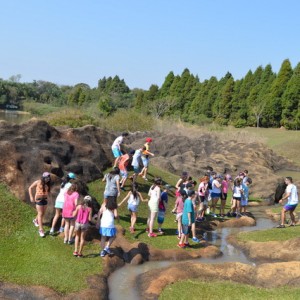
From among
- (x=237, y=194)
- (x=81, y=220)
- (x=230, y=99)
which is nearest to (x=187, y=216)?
(x=81, y=220)

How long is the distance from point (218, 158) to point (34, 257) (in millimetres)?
31134

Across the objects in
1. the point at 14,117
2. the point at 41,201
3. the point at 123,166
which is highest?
the point at 14,117

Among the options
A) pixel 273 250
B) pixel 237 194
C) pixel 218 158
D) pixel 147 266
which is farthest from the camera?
pixel 218 158

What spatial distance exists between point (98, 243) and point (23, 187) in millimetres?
4388

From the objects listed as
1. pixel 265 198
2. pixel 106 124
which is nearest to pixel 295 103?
pixel 106 124

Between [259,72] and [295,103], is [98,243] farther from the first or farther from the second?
[259,72]

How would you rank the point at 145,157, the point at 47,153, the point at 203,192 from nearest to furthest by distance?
1. the point at 47,153
2. the point at 203,192
3. the point at 145,157

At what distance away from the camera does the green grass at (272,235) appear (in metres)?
17.7

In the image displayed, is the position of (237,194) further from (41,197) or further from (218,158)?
(218,158)

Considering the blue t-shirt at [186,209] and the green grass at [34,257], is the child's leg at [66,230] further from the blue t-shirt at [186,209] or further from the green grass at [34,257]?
the blue t-shirt at [186,209]

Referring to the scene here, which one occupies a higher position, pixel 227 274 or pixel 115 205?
pixel 115 205

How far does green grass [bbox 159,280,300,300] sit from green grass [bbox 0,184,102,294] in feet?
9.04

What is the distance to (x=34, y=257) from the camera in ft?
45.1

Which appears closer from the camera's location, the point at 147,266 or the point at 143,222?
the point at 147,266
